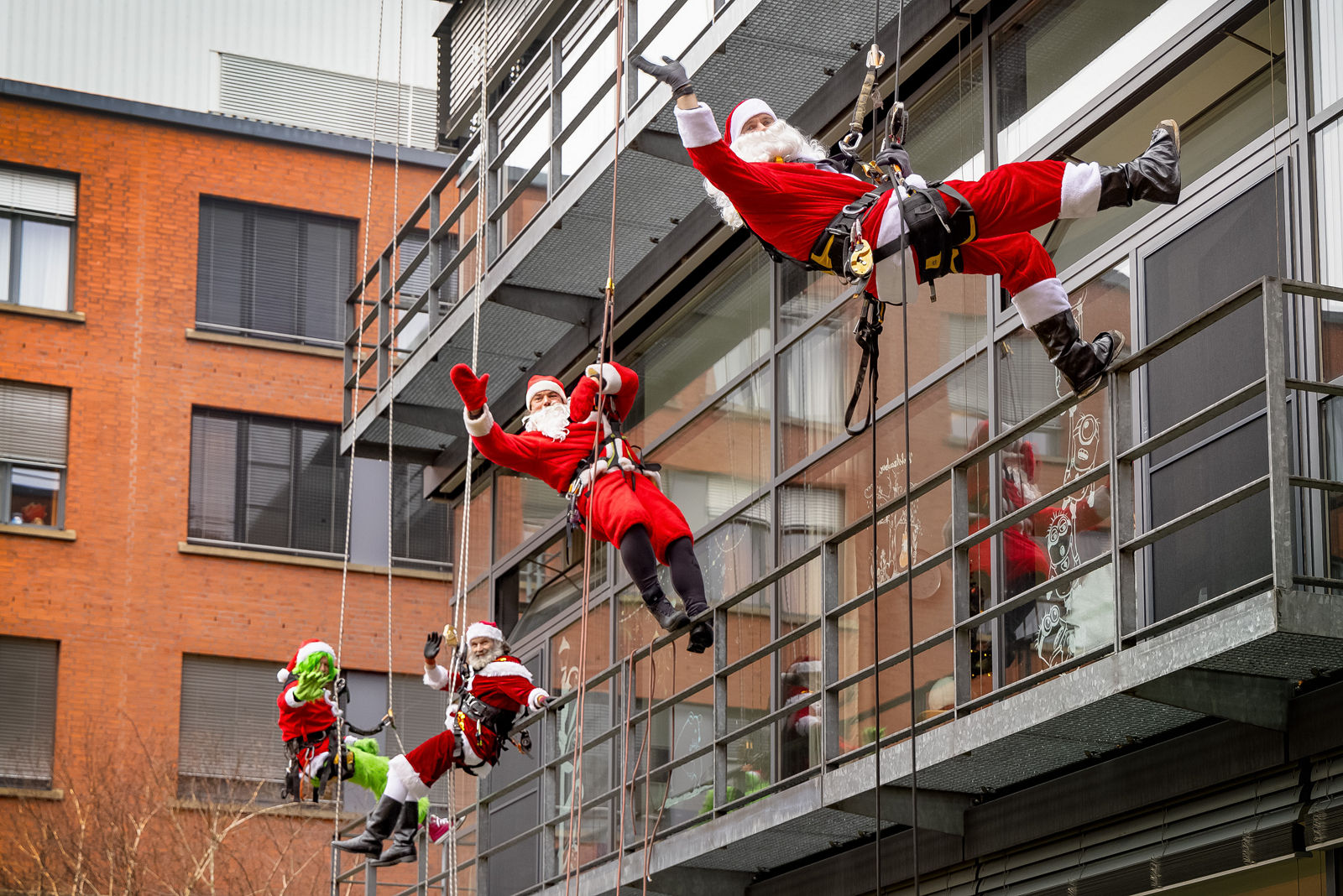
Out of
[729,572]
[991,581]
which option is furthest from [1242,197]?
[729,572]

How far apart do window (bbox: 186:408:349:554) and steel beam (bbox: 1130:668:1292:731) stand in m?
22.3

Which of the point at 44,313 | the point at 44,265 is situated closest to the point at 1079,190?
the point at 44,313

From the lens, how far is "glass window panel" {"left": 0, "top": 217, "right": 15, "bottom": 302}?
29.3 m

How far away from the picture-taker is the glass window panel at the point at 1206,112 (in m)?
9.71

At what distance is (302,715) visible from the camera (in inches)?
621

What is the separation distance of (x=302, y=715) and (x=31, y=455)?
14706 millimetres

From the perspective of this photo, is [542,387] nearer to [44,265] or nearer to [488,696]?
[488,696]

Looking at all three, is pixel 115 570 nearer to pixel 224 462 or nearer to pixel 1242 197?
pixel 224 462

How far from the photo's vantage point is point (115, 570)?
94.0ft

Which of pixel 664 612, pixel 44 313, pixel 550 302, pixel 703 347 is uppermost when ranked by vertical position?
pixel 44 313

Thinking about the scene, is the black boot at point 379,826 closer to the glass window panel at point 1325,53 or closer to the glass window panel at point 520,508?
the glass window panel at point 520,508

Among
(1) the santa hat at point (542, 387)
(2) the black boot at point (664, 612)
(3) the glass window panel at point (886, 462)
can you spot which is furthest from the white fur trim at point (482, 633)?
(2) the black boot at point (664, 612)

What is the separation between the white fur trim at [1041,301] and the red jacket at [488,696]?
5700 millimetres

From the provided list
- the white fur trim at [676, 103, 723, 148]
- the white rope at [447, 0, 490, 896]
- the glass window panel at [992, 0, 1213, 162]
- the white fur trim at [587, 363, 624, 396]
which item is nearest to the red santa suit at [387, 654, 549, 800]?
the white rope at [447, 0, 490, 896]
